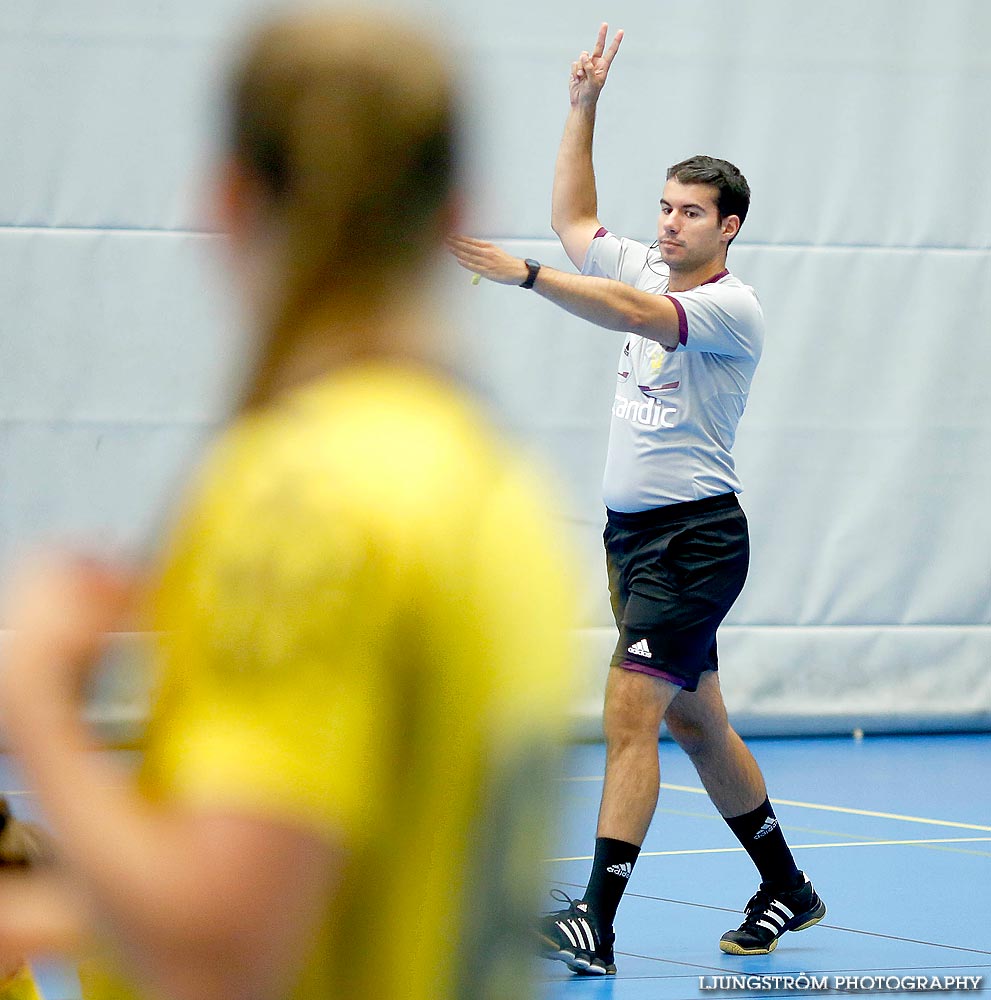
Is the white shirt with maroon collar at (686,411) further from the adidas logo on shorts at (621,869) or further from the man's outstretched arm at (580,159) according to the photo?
the adidas logo on shorts at (621,869)

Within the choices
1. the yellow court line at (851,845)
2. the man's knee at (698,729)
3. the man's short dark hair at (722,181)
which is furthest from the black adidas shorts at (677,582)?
the yellow court line at (851,845)

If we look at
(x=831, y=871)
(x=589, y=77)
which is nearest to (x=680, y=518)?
(x=589, y=77)

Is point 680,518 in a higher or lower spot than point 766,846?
higher

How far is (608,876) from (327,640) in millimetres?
3351

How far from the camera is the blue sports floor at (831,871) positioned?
4.27m

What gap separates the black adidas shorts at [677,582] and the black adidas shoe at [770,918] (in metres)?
0.60

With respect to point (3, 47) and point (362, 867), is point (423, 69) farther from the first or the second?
point (3, 47)

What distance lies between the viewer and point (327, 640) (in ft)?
3.09

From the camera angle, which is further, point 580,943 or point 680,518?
point 680,518

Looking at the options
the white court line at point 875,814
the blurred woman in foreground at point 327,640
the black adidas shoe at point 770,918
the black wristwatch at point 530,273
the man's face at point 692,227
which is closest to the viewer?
the blurred woman in foreground at point 327,640

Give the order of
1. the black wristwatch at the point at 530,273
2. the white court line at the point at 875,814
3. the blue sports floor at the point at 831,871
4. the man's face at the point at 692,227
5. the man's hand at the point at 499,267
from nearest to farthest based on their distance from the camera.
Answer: the man's hand at the point at 499,267
the black wristwatch at the point at 530,273
the blue sports floor at the point at 831,871
the man's face at the point at 692,227
the white court line at the point at 875,814

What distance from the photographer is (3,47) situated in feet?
23.3

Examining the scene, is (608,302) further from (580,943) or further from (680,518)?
(580,943)

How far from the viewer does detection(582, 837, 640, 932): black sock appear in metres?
4.16
